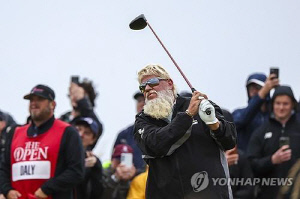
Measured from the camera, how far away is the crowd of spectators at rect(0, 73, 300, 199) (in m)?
9.95

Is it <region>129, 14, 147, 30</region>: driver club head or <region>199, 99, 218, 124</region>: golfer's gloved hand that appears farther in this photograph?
<region>129, 14, 147, 30</region>: driver club head

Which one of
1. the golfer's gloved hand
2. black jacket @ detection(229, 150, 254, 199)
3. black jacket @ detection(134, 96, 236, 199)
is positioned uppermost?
the golfer's gloved hand

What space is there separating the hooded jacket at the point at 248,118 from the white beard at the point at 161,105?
3.59 m

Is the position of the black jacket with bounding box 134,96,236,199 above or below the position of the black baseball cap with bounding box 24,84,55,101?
below

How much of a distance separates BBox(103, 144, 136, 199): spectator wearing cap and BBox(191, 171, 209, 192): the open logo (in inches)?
140

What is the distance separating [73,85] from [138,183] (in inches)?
102

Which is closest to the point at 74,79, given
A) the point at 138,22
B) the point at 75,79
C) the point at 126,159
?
the point at 75,79

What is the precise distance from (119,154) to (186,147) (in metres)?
3.83

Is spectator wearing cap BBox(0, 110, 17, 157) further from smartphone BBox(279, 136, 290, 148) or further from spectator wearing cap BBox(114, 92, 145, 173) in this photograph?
smartphone BBox(279, 136, 290, 148)

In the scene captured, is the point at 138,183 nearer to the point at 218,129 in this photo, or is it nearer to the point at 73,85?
the point at 73,85

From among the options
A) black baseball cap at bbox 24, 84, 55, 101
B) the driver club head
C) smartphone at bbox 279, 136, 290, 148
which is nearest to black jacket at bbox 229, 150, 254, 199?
smartphone at bbox 279, 136, 290, 148

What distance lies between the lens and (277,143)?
1037cm

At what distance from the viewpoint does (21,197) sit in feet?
32.5

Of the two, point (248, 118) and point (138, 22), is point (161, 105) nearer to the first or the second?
point (138, 22)
